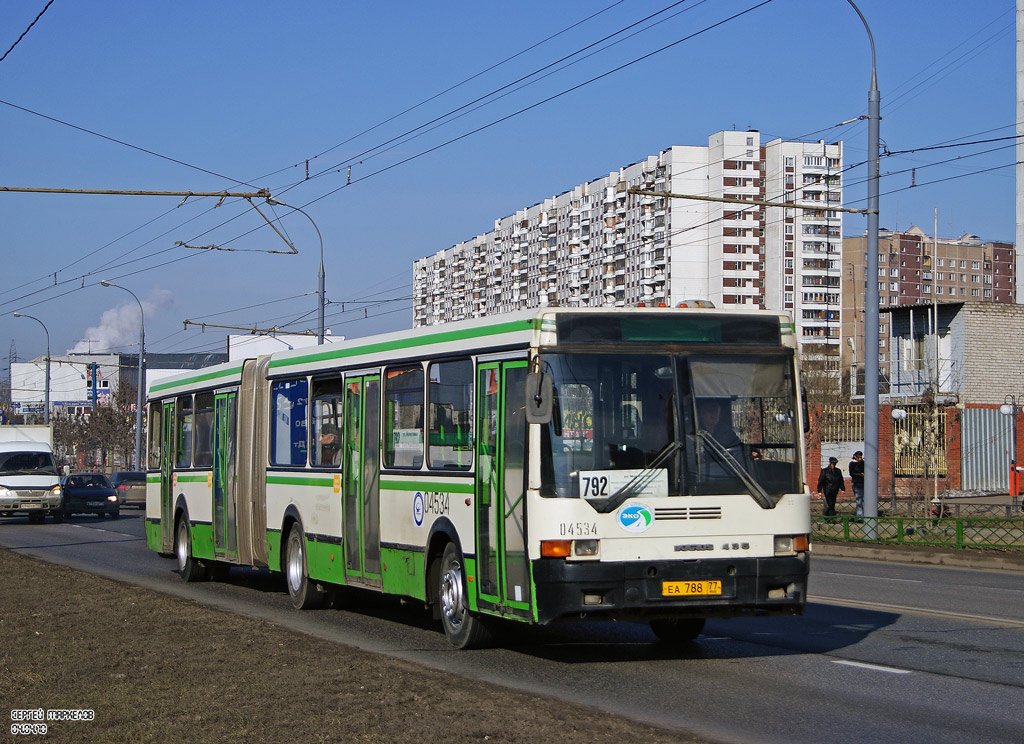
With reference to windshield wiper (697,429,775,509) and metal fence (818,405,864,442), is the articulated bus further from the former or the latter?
metal fence (818,405,864,442)

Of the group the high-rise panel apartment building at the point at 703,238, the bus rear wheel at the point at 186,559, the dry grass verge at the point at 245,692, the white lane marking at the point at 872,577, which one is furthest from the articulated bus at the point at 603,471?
the high-rise panel apartment building at the point at 703,238

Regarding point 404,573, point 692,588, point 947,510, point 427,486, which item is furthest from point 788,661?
point 947,510

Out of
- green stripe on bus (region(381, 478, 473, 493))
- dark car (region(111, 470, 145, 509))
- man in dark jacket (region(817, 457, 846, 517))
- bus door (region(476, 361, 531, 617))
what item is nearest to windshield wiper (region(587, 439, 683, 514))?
bus door (region(476, 361, 531, 617))

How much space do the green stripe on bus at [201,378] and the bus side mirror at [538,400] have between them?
896cm

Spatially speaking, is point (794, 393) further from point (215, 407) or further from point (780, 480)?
point (215, 407)

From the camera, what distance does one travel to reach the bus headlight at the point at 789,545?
10.6 metres

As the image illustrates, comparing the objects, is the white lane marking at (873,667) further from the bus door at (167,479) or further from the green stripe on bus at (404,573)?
the bus door at (167,479)

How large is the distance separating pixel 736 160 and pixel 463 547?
433 ft

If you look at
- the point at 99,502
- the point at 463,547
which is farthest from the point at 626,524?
the point at 99,502

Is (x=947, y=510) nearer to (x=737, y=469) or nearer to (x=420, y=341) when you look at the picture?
(x=420, y=341)

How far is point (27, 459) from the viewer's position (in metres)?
38.8

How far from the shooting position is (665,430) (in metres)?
10.4

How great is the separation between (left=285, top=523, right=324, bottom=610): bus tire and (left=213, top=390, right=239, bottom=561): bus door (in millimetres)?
1988

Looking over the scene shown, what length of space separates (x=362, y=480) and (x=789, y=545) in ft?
16.5
